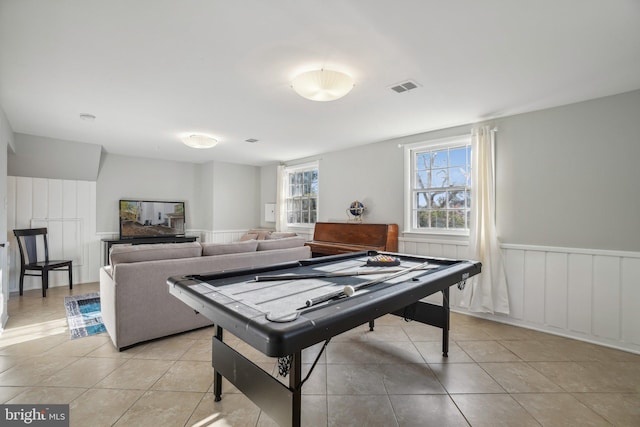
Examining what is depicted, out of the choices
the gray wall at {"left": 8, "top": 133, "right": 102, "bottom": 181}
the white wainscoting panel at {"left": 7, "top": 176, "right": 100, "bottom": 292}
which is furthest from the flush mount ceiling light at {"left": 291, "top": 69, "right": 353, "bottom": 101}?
the white wainscoting panel at {"left": 7, "top": 176, "right": 100, "bottom": 292}

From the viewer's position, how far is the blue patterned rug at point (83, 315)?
3.05 meters

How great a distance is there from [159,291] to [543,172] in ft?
13.8

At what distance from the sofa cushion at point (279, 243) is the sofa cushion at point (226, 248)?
0.10m

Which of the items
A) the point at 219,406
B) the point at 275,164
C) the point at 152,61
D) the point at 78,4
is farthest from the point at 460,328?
the point at 275,164

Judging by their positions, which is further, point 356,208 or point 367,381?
point 356,208

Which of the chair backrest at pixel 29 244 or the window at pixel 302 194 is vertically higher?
the window at pixel 302 194

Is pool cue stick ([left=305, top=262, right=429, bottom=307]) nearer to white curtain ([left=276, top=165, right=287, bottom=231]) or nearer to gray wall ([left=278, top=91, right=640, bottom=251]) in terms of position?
gray wall ([left=278, top=91, right=640, bottom=251])

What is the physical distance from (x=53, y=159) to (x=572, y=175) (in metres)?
7.17

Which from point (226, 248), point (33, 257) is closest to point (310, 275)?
point (226, 248)

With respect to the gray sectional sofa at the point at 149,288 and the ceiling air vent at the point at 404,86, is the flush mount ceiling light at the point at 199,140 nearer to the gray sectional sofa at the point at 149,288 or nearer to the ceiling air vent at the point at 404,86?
the gray sectional sofa at the point at 149,288

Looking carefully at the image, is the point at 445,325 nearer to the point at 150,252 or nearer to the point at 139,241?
the point at 150,252

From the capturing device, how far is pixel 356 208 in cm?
481

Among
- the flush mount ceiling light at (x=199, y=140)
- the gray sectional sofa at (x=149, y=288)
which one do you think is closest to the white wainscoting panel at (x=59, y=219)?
the flush mount ceiling light at (x=199, y=140)

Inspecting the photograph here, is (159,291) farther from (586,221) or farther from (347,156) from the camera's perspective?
(586,221)
